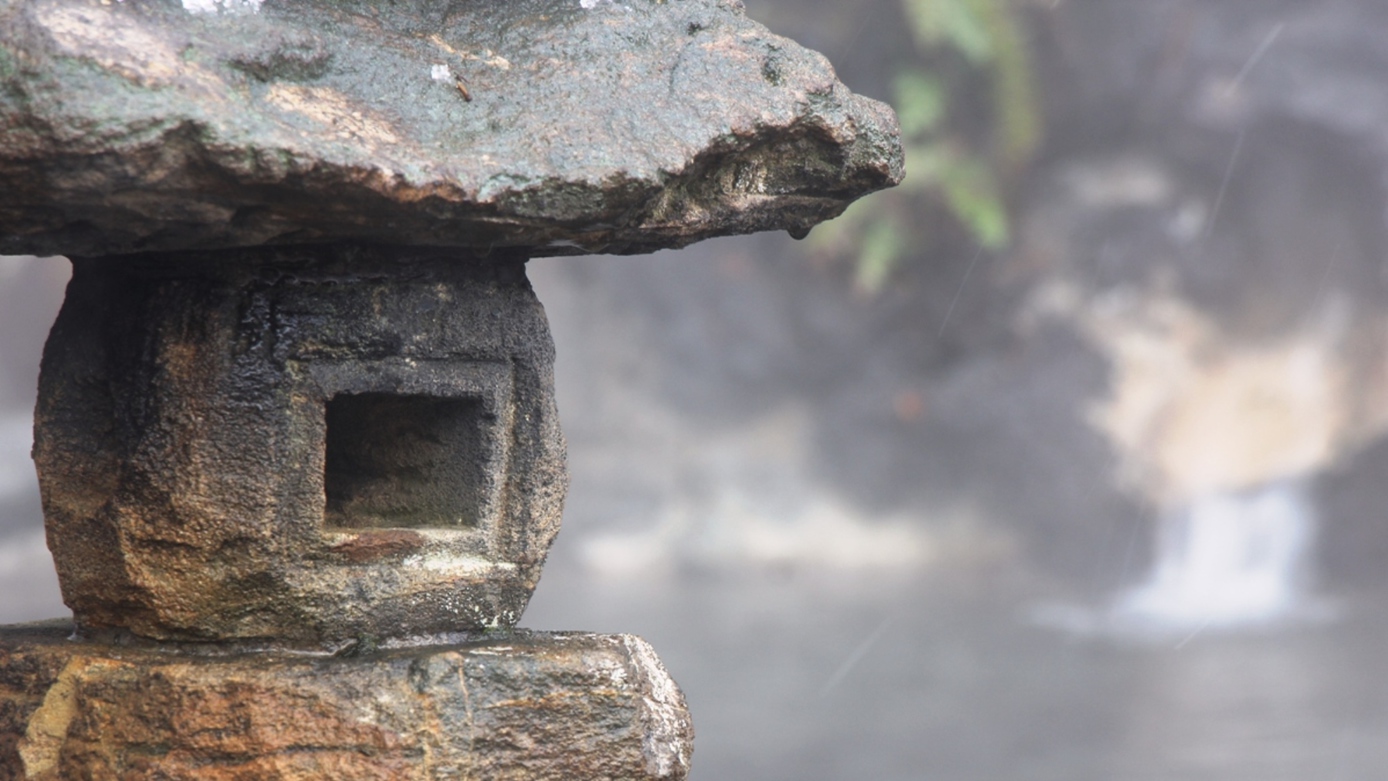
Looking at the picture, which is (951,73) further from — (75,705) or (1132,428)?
(75,705)

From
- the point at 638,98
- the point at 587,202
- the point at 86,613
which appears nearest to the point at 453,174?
the point at 587,202

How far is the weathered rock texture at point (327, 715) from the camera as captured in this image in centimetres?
181

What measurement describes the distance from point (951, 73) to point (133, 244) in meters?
6.61

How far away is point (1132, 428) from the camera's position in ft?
25.3

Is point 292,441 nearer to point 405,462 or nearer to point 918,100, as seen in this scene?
point 405,462

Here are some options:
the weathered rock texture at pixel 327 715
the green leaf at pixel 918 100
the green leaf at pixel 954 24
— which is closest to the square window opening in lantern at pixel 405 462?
the weathered rock texture at pixel 327 715

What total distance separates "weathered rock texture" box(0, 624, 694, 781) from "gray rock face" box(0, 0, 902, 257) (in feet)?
2.03

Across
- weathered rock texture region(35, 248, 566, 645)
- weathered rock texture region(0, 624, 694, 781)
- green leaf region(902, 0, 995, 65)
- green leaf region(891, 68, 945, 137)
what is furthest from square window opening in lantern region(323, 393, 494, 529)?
green leaf region(891, 68, 945, 137)

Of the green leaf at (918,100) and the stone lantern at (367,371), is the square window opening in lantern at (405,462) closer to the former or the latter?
the stone lantern at (367,371)

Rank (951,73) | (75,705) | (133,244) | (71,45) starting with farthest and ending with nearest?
(951,73) → (75,705) → (133,244) → (71,45)

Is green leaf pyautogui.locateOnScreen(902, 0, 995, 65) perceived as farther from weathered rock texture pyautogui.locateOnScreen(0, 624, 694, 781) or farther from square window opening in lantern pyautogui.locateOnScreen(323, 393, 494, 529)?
weathered rock texture pyautogui.locateOnScreen(0, 624, 694, 781)

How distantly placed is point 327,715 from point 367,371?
0.51 metres

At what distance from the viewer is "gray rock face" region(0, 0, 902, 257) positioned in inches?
59.7

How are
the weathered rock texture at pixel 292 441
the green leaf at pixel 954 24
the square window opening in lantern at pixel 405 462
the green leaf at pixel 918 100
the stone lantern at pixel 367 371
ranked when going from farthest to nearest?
1. the green leaf at pixel 918 100
2. the green leaf at pixel 954 24
3. the square window opening in lantern at pixel 405 462
4. the weathered rock texture at pixel 292 441
5. the stone lantern at pixel 367 371
